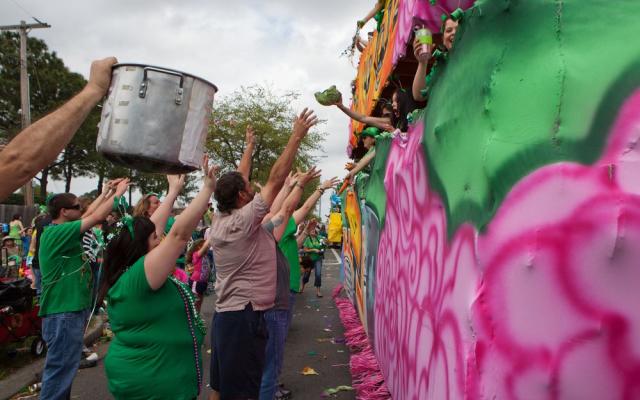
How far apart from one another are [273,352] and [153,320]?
152 cm

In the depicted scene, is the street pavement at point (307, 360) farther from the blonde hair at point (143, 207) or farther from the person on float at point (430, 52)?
the person on float at point (430, 52)

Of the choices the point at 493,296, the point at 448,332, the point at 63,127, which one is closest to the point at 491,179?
the point at 493,296

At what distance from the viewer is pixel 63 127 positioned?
1.49 m

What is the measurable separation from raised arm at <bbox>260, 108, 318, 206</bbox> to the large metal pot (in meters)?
1.01

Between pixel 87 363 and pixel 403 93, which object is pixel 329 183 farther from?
pixel 87 363

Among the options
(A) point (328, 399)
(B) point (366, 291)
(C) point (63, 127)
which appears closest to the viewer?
(C) point (63, 127)

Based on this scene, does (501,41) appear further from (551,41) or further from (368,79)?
(368,79)

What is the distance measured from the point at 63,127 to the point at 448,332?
1.61 meters

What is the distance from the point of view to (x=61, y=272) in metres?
4.39

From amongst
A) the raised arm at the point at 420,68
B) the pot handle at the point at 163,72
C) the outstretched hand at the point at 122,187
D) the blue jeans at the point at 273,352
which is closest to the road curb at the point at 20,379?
the outstretched hand at the point at 122,187

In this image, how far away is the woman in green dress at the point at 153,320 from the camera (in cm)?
262

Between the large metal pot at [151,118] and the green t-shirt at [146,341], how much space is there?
29.3 inches

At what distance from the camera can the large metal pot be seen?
2.15 meters

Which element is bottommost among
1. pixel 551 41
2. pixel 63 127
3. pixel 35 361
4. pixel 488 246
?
pixel 35 361
